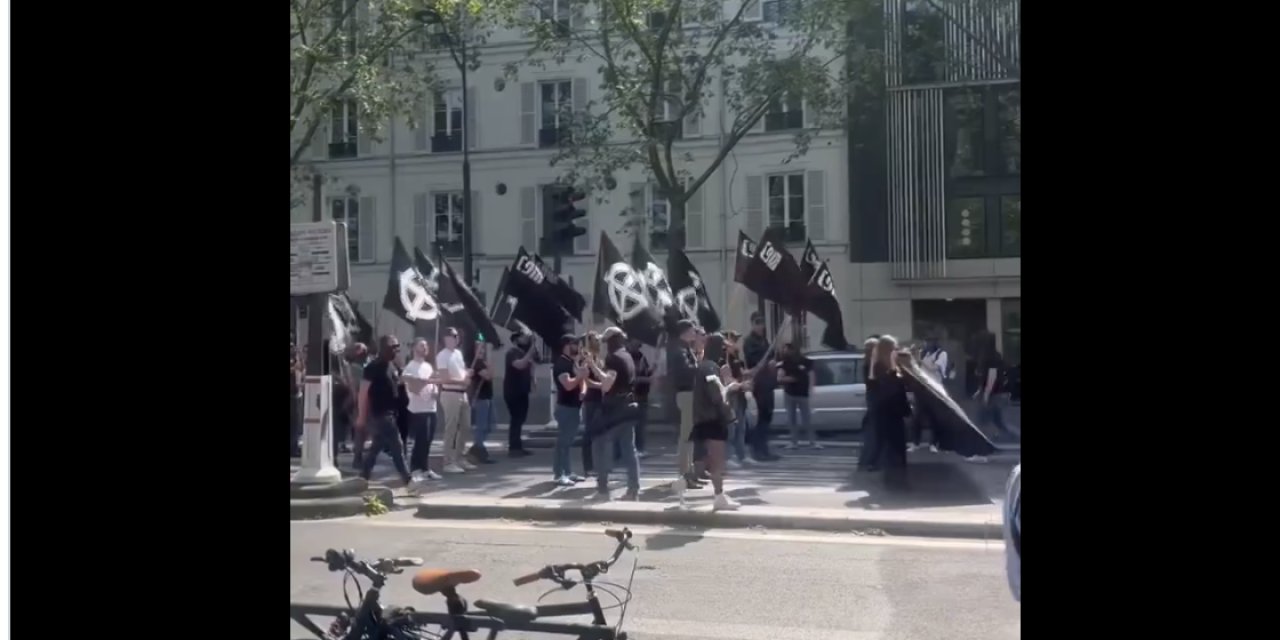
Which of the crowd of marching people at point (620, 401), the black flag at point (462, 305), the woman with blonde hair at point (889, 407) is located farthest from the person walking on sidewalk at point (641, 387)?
the woman with blonde hair at point (889, 407)

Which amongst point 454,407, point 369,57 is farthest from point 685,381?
point 369,57

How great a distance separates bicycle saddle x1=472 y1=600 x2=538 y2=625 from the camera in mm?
2309

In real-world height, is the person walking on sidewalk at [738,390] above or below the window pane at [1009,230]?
below

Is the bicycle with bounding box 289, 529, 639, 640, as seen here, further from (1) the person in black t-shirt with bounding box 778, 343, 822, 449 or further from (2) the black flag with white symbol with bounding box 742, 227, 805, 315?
(2) the black flag with white symbol with bounding box 742, 227, 805, 315

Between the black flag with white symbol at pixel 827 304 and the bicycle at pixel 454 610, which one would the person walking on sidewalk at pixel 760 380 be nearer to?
the black flag with white symbol at pixel 827 304

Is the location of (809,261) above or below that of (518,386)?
above

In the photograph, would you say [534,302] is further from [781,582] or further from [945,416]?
[945,416]

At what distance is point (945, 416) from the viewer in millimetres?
2012

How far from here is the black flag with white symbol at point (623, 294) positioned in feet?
7.11

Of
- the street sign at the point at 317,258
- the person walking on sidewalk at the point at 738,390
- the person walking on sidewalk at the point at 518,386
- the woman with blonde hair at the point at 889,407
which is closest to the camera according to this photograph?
the woman with blonde hair at the point at 889,407

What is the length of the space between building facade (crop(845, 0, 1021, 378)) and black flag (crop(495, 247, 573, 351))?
0.62m

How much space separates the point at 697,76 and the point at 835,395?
64 cm
